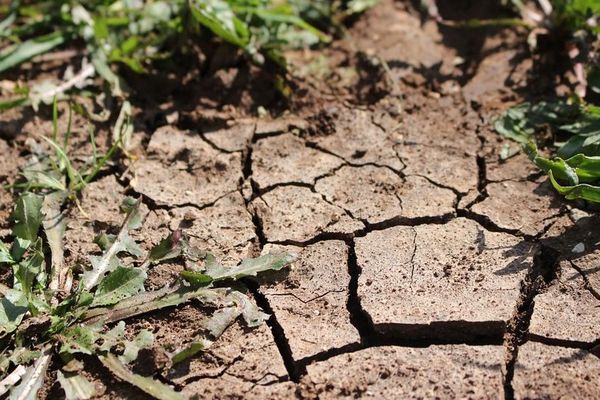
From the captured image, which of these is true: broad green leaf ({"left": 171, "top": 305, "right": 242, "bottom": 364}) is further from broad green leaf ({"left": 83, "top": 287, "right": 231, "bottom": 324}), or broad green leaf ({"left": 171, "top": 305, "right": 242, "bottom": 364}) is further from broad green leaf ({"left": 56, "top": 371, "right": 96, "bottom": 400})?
broad green leaf ({"left": 56, "top": 371, "right": 96, "bottom": 400})

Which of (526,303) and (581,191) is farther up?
(581,191)

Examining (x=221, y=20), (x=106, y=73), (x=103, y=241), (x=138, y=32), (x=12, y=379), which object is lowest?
(x=12, y=379)

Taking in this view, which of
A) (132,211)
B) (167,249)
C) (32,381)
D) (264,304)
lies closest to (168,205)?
(132,211)

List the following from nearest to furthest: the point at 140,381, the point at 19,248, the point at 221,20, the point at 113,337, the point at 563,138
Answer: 1. the point at 140,381
2. the point at 113,337
3. the point at 19,248
4. the point at 563,138
5. the point at 221,20

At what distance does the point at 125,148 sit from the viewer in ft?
10.8

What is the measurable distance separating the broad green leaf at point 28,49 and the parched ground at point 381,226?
1.66 ft

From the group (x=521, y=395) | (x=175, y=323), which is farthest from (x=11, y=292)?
(x=521, y=395)

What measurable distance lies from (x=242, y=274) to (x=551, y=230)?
114cm

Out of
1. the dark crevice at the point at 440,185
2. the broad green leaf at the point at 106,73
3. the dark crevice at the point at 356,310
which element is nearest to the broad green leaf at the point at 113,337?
the dark crevice at the point at 356,310

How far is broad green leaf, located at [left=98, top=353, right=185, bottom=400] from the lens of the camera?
2.29 metres

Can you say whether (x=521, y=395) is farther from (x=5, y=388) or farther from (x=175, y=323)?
(x=5, y=388)

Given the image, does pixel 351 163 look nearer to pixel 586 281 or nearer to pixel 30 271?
pixel 586 281

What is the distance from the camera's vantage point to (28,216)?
9.38 ft

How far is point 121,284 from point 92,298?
0.11m
